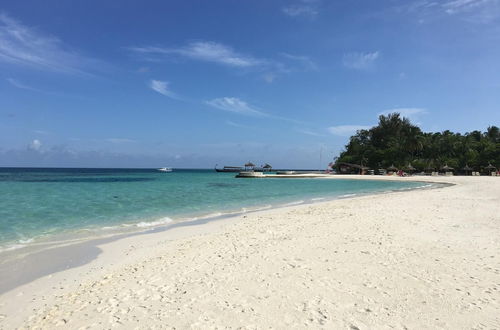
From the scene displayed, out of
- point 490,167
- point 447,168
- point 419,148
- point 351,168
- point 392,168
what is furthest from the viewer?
point 351,168

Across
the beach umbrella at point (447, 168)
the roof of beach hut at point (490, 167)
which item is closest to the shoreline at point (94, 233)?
the beach umbrella at point (447, 168)

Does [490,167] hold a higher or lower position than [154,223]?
higher

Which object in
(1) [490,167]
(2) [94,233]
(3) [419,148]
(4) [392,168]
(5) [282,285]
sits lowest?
(2) [94,233]

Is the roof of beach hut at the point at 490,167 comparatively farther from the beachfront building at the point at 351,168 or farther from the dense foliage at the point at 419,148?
the beachfront building at the point at 351,168

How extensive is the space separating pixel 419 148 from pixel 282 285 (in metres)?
78.7

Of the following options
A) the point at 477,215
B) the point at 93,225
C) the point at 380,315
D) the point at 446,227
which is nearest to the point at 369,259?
the point at 380,315

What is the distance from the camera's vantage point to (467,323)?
3674 mm

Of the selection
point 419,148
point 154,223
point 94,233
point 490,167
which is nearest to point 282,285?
point 94,233

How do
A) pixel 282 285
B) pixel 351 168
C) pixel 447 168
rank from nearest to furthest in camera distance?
pixel 282 285 → pixel 447 168 → pixel 351 168

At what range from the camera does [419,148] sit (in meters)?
72.5

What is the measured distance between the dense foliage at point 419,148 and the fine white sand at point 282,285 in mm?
67070

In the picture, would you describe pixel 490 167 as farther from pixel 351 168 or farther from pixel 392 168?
pixel 351 168

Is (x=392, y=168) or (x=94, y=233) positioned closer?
(x=94, y=233)

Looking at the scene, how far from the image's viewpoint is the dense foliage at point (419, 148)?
63844mm
